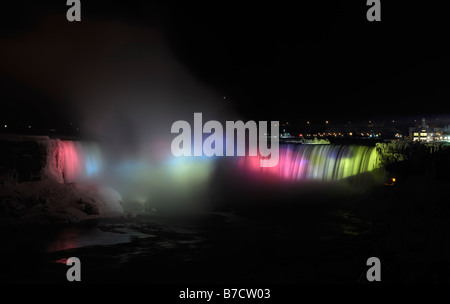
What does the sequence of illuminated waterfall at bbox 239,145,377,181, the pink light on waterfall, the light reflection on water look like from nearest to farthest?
the light reflection on water < the pink light on waterfall < illuminated waterfall at bbox 239,145,377,181

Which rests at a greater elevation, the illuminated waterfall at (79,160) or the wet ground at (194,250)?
the illuminated waterfall at (79,160)

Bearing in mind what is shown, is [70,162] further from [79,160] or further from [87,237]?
[87,237]

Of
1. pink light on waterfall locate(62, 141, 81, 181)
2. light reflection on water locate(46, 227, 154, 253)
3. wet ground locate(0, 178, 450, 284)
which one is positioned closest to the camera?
wet ground locate(0, 178, 450, 284)

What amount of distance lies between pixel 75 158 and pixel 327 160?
59.4ft

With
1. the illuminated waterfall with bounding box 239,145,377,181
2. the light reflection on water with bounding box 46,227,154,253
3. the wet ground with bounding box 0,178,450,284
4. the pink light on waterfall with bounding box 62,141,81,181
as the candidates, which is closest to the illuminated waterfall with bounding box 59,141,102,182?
the pink light on waterfall with bounding box 62,141,81,181

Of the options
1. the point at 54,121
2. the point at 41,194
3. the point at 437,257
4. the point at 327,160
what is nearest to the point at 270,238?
the point at 437,257

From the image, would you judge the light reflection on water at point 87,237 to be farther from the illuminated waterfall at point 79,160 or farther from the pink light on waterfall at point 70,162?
the pink light on waterfall at point 70,162

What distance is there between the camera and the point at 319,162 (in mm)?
33594

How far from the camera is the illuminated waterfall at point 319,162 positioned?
30.4 m

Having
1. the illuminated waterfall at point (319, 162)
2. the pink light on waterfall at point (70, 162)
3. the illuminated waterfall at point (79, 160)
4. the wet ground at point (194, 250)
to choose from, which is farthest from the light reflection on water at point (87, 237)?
the illuminated waterfall at point (319, 162)

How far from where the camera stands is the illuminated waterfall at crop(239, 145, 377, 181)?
30.4 meters

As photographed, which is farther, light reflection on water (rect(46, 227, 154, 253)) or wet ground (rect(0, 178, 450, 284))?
light reflection on water (rect(46, 227, 154, 253))

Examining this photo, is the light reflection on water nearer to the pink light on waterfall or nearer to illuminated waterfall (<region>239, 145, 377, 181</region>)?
the pink light on waterfall
